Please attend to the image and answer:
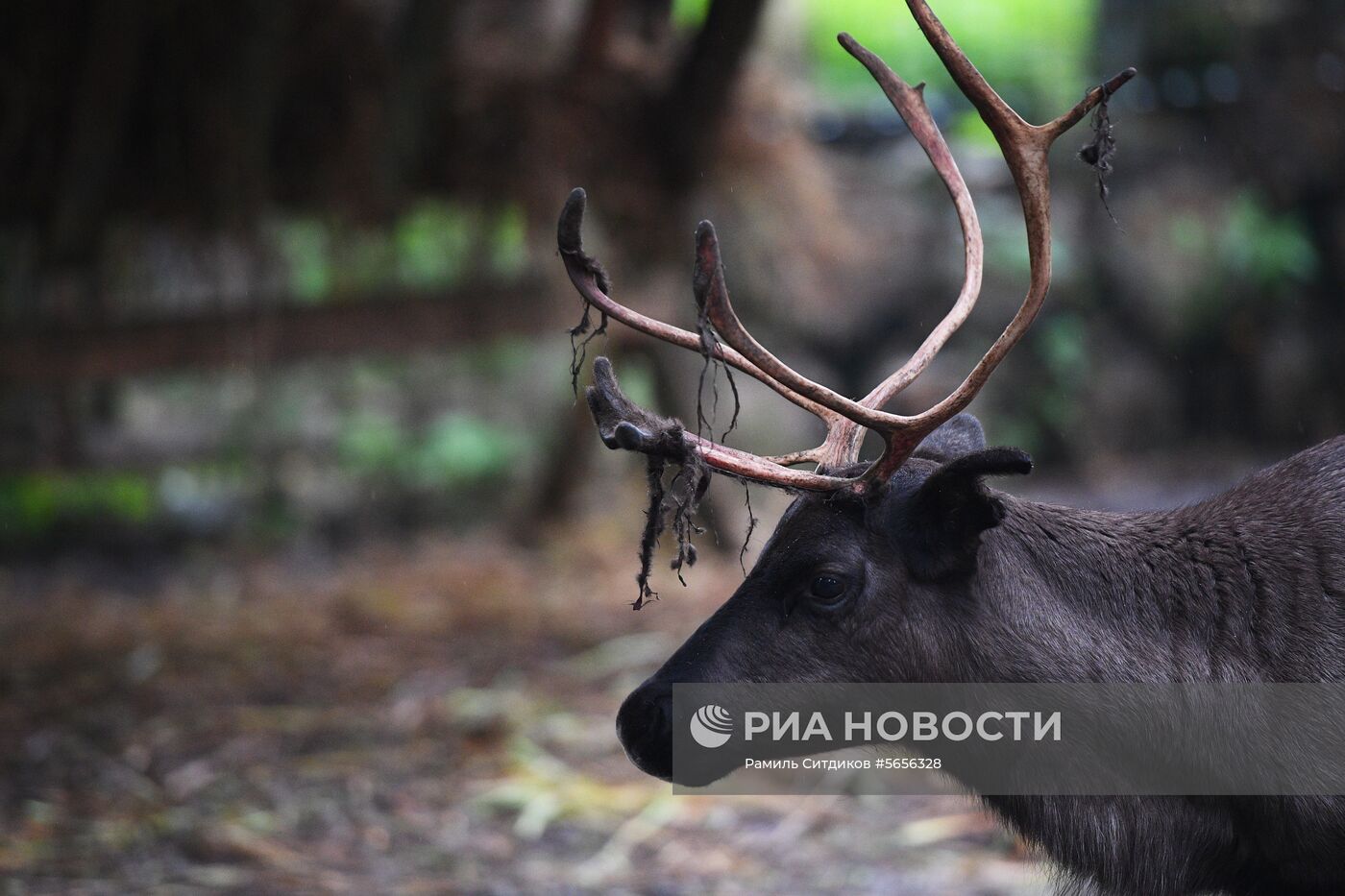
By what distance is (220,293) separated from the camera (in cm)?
699

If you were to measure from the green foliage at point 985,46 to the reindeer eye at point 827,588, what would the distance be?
29.5ft

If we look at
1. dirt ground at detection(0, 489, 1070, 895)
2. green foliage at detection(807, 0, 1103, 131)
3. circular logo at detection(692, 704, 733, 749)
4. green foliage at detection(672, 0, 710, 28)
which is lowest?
dirt ground at detection(0, 489, 1070, 895)

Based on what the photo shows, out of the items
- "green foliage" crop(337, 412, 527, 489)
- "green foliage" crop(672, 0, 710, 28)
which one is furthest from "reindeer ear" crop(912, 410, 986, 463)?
"green foliage" crop(337, 412, 527, 489)

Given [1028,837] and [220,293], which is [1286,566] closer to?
[1028,837]

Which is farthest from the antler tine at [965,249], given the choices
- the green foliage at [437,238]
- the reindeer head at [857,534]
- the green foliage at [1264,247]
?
the green foliage at [1264,247]

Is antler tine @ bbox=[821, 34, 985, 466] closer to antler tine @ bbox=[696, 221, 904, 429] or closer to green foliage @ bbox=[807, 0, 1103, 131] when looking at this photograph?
antler tine @ bbox=[696, 221, 904, 429]

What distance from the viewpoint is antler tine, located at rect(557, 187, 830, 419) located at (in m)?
2.49

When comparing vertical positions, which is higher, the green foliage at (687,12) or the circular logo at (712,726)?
the green foliage at (687,12)

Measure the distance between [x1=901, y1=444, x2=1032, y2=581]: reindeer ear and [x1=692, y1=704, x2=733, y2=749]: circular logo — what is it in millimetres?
504

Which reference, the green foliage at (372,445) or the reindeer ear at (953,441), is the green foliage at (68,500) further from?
the reindeer ear at (953,441)

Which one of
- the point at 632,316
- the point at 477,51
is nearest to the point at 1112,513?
the point at 632,316

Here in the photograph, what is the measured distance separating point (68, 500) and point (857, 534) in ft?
26.2

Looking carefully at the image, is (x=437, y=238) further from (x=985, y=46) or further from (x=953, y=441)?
(x=985, y=46)

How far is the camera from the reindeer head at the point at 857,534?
2.70m
